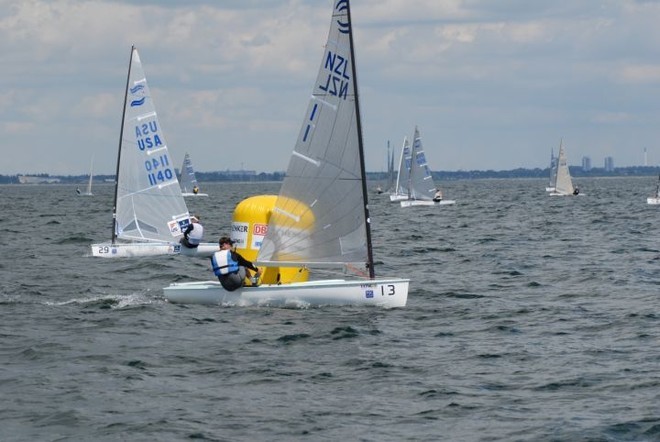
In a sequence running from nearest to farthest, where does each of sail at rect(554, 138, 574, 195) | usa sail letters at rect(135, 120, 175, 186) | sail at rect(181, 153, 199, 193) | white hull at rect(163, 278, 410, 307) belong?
white hull at rect(163, 278, 410, 307), usa sail letters at rect(135, 120, 175, 186), sail at rect(554, 138, 574, 195), sail at rect(181, 153, 199, 193)

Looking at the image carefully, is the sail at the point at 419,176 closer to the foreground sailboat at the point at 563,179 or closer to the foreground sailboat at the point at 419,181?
the foreground sailboat at the point at 419,181

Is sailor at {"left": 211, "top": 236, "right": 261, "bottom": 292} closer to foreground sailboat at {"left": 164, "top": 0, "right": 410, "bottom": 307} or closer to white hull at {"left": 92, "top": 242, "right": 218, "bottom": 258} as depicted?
foreground sailboat at {"left": 164, "top": 0, "right": 410, "bottom": 307}

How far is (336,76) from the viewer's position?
2231 centimetres

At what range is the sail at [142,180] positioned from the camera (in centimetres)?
3538

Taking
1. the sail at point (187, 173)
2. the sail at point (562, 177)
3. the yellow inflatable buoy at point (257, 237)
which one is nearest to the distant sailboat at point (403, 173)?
the sail at point (562, 177)

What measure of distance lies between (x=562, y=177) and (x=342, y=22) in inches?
3527

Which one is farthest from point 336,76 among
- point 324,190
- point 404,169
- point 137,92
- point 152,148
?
point 404,169

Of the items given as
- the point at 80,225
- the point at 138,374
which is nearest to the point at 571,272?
the point at 138,374

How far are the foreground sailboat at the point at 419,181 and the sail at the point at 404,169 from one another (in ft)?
15.8

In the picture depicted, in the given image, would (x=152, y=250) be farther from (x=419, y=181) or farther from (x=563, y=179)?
(x=563, y=179)

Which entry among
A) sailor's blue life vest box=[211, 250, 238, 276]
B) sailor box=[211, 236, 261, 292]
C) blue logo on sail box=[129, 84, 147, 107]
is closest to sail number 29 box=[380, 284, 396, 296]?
sailor box=[211, 236, 261, 292]

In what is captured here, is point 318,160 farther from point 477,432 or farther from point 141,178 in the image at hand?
point 141,178

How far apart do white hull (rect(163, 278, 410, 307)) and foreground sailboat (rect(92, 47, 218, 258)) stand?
13.0m

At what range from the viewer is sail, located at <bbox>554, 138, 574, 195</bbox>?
107 metres
